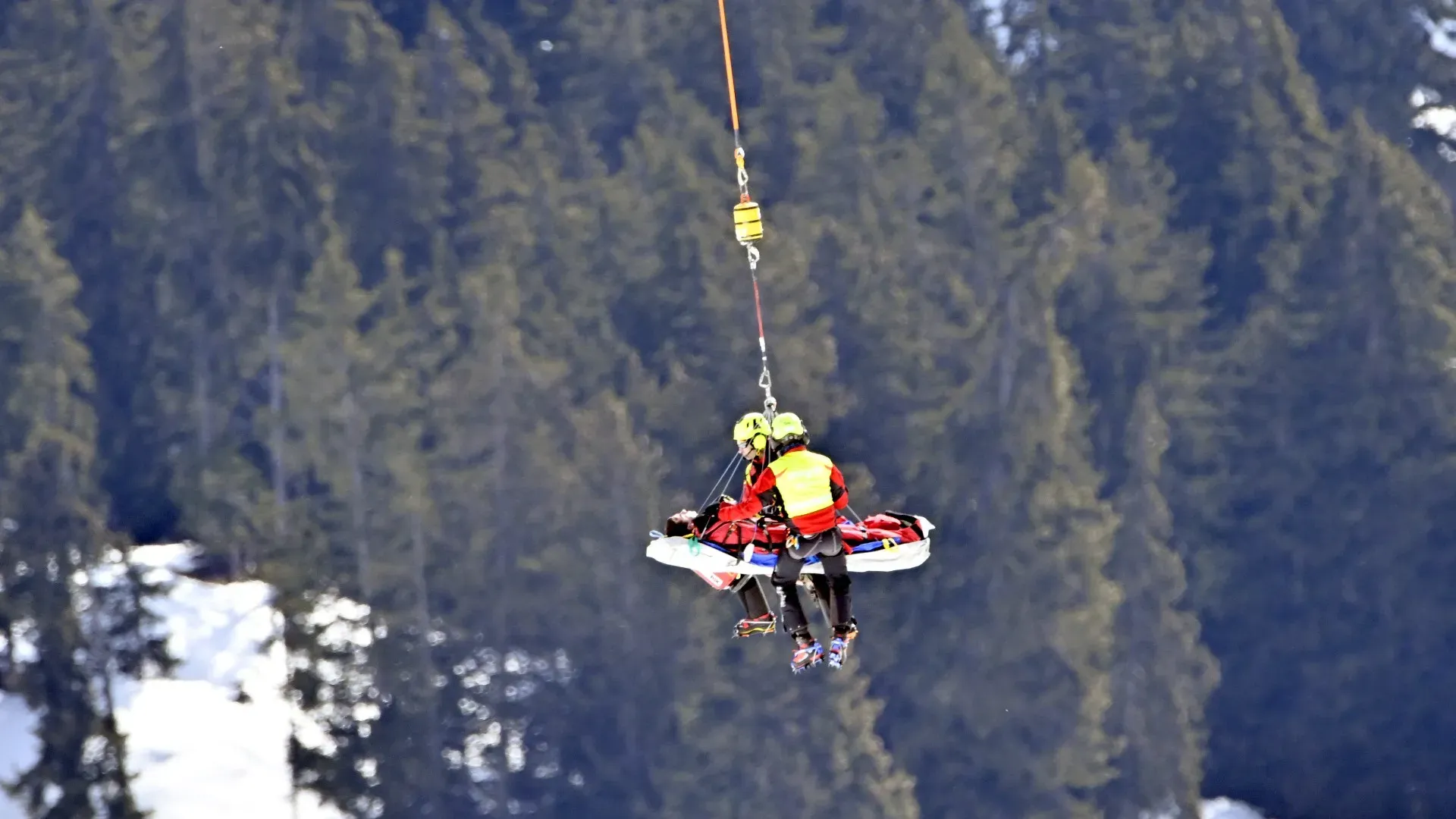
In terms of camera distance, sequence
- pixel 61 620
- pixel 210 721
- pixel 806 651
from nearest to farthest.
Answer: pixel 806 651, pixel 61 620, pixel 210 721

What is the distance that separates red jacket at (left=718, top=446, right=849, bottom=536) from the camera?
1995 cm

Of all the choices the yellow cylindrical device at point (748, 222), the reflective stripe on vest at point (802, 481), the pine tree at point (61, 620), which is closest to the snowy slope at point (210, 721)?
the pine tree at point (61, 620)

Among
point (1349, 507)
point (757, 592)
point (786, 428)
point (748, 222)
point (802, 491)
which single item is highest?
point (748, 222)

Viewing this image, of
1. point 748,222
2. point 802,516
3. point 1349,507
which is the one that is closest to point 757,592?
point 802,516

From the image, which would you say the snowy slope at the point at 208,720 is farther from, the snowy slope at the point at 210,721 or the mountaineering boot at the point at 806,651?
the mountaineering boot at the point at 806,651

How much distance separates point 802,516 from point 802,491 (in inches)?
9.3

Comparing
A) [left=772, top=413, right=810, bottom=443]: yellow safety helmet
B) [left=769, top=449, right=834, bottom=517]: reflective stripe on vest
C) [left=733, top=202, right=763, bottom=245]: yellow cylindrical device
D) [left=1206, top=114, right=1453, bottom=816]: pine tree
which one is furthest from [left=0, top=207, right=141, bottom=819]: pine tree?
[left=733, top=202, right=763, bottom=245]: yellow cylindrical device

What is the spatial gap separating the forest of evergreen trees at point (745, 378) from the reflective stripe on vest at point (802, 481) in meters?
26.4

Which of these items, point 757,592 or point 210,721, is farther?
point 210,721

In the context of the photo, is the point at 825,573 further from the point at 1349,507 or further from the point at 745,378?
the point at 1349,507

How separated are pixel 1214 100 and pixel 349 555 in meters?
23.0

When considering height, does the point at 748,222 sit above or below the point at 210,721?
above

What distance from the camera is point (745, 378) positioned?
50.6 meters

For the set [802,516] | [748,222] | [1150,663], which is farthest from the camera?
[1150,663]
